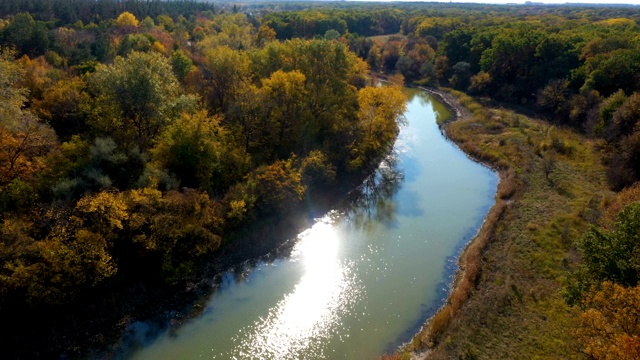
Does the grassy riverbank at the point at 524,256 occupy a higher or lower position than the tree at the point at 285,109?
lower

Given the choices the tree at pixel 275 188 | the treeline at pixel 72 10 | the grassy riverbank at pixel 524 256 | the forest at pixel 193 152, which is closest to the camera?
the forest at pixel 193 152

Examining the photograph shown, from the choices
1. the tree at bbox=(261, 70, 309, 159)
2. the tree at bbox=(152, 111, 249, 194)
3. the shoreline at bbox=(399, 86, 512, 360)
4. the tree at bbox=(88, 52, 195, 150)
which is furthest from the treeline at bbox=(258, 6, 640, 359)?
the tree at bbox=(88, 52, 195, 150)

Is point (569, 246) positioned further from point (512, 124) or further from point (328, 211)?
point (512, 124)

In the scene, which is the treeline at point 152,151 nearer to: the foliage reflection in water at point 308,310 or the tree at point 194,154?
the tree at point 194,154

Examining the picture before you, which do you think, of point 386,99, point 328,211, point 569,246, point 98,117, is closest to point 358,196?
point 328,211

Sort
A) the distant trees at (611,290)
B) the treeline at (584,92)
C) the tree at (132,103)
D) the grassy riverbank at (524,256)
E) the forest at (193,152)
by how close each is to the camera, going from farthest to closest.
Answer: the tree at (132,103) → the grassy riverbank at (524,256) → the forest at (193,152) → the treeline at (584,92) → the distant trees at (611,290)

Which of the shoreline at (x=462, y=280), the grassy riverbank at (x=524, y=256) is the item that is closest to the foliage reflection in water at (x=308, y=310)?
the shoreline at (x=462, y=280)
